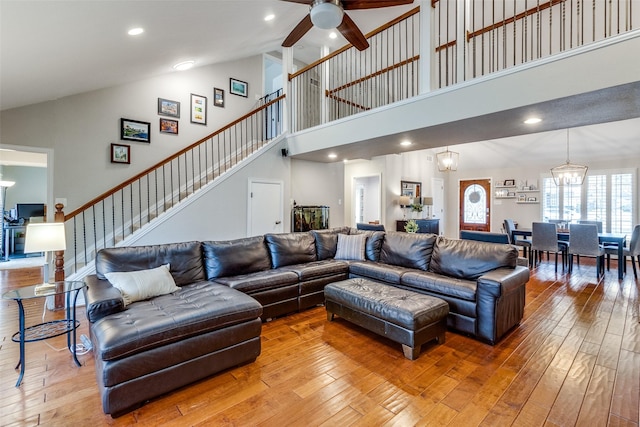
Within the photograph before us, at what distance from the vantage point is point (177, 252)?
3244mm

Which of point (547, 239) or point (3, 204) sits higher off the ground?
point (3, 204)

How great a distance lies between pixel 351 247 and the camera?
178 inches

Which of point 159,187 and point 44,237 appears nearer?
point 44,237

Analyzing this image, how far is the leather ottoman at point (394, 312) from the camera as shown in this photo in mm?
2490

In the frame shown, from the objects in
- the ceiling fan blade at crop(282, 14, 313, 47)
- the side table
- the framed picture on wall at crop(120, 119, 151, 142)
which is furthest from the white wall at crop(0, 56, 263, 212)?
the ceiling fan blade at crop(282, 14, 313, 47)

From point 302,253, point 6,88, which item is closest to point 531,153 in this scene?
point 302,253

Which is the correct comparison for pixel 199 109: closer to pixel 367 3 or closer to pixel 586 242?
pixel 367 3

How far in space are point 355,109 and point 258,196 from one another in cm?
341

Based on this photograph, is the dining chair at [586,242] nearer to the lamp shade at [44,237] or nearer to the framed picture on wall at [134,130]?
the lamp shade at [44,237]

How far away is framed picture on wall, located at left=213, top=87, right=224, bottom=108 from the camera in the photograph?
246 inches

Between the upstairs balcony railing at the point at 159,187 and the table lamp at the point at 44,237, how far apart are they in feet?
4.94

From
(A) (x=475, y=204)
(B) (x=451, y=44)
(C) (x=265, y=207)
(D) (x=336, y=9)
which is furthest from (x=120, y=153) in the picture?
(A) (x=475, y=204)

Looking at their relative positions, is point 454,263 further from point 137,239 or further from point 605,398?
point 137,239

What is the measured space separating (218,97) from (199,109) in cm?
52
